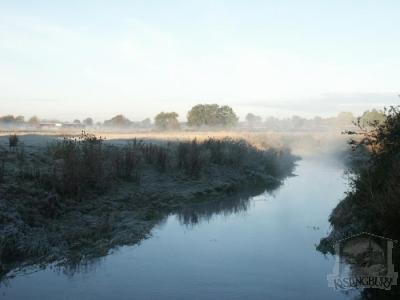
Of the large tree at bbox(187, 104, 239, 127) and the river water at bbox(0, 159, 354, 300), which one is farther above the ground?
the large tree at bbox(187, 104, 239, 127)

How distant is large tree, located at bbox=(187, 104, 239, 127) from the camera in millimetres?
106375

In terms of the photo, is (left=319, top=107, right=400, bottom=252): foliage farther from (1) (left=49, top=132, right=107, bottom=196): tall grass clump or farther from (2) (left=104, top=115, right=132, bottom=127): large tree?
(2) (left=104, top=115, right=132, bottom=127): large tree

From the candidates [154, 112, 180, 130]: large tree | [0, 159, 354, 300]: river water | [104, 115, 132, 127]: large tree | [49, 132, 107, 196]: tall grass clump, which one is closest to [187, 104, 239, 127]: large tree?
[154, 112, 180, 130]: large tree

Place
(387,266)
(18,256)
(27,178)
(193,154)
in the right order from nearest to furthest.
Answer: (387,266), (18,256), (27,178), (193,154)

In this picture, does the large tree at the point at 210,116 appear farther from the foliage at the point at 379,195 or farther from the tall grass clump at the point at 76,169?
the foliage at the point at 379,195

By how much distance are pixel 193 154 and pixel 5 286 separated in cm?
1557

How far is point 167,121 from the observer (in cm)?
9925

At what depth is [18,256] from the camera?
1034cm

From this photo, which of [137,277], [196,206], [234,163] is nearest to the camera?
[137,277]

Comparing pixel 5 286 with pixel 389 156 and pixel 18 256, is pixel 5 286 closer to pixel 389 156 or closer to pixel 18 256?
pixel 18 256

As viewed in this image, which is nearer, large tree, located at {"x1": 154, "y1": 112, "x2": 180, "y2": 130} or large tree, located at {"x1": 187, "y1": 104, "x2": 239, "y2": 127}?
large tree, located at {"x1": 154, "y1": 112, "x2": 180, "y2": 130}

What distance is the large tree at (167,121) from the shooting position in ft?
309

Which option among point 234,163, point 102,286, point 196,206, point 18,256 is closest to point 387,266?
point 102,286

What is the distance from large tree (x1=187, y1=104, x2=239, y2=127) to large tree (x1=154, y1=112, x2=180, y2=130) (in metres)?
5.23
